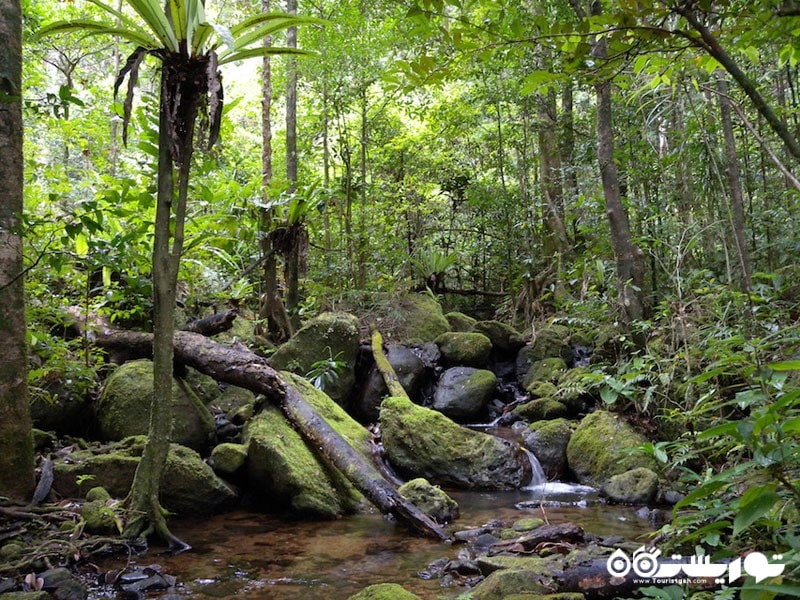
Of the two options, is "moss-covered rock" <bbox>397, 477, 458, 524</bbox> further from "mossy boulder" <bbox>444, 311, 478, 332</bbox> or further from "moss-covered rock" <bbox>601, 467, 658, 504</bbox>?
"mossy boulder" <bbox>444, 311, 478, 332</bbox>

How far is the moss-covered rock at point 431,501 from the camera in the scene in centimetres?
497

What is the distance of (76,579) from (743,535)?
3633 millimetres

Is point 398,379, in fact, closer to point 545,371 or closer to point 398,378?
point 398,378

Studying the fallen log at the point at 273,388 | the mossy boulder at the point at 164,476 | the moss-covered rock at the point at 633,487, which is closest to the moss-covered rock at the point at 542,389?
the moss-covered rock at the point at 633,487

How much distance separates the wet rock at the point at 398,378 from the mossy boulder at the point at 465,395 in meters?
0.38

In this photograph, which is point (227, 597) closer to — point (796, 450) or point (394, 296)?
point (796, 450)

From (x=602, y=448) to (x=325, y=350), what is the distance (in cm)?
389

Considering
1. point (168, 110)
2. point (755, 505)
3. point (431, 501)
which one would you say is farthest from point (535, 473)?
point (755, 505)

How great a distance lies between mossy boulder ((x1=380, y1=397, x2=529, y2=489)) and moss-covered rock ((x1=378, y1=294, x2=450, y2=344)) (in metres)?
3.70

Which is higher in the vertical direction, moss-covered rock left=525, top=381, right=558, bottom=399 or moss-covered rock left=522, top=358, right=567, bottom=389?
moss-covered rock left=522, top=358, right=567, bottom=389

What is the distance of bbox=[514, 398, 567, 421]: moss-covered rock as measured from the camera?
25.6 feet

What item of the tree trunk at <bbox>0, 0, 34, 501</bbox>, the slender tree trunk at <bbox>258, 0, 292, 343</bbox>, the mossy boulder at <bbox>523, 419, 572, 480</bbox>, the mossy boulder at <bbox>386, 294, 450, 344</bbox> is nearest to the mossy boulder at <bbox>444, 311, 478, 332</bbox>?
the mossy boulder at <bbox>386, 294, 450, 344</bbox>

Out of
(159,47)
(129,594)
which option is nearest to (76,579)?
(129,594)

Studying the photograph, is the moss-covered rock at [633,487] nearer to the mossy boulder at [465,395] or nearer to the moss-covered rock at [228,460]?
the mossy boulder at [465,395]
